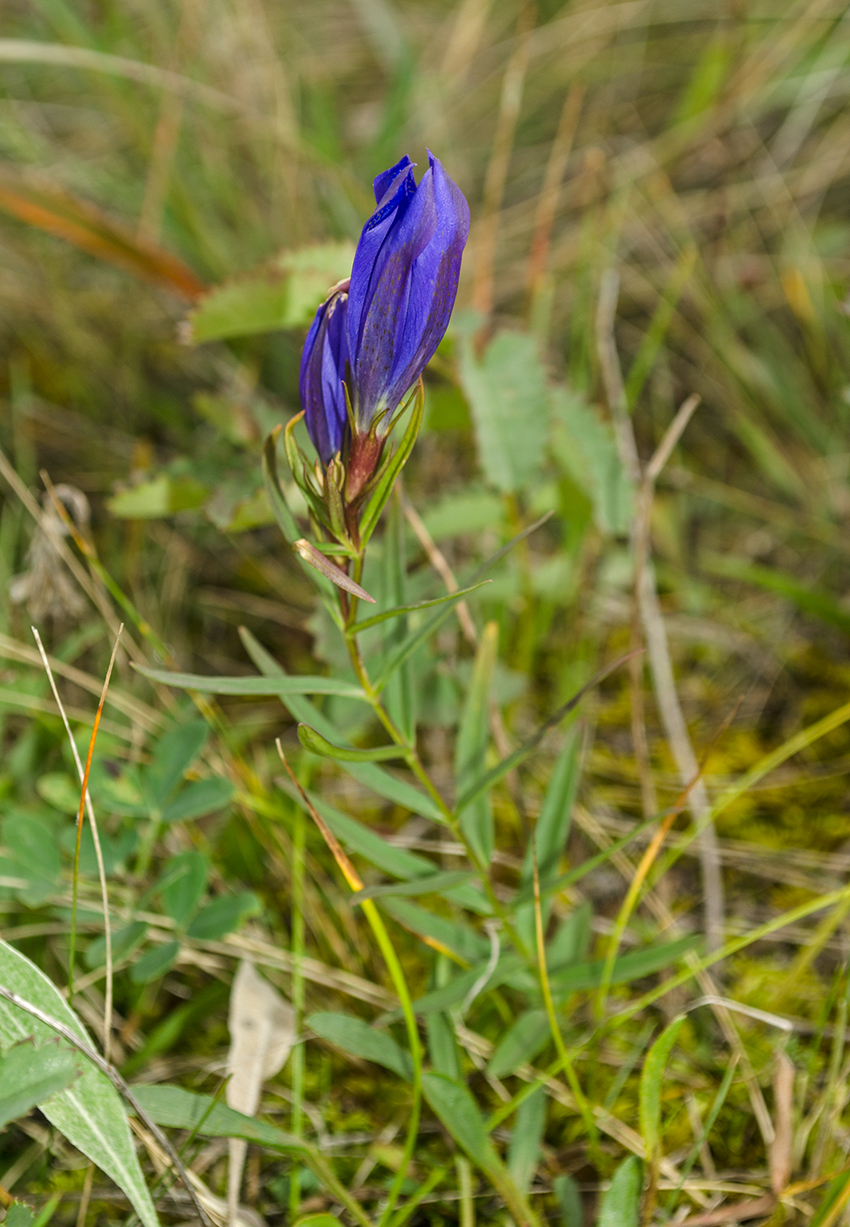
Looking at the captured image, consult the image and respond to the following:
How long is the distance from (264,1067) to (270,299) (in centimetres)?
103

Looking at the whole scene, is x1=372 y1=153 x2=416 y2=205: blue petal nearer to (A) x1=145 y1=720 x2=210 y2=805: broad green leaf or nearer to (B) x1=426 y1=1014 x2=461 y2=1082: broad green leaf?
(A) x1=145 y1=720 x2=210 y2=805: broad green leaf

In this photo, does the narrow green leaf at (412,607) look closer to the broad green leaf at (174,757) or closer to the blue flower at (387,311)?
the blue flower at (387,311)

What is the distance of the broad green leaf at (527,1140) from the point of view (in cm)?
105

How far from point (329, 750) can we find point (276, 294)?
2.68ft

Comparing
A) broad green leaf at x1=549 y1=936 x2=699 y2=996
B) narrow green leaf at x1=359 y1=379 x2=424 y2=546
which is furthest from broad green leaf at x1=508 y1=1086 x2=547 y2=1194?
narrow green leaf at x1=359 y1=379 x2=424 y2=546

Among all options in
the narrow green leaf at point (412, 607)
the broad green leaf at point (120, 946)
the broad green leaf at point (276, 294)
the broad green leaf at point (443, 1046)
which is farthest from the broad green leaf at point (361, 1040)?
the broad green leaf at point (276, 294)

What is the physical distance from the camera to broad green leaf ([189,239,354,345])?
4.60 ft

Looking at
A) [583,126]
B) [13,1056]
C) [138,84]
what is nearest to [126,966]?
[13,1056]

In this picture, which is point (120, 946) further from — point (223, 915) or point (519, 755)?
point (519, 755)

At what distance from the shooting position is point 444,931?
1.15m

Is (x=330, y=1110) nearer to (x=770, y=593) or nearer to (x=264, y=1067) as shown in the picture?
(x=264, y=1067)

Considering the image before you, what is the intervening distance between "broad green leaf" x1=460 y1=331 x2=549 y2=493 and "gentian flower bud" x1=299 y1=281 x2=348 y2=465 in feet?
2.08

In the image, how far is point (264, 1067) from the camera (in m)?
1.12

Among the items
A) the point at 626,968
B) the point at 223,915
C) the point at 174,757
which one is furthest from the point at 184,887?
the point at 626,968
